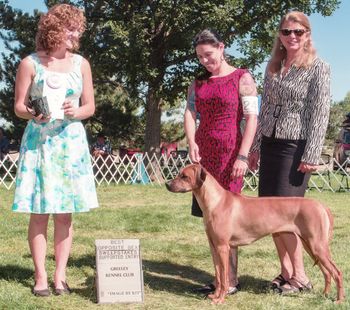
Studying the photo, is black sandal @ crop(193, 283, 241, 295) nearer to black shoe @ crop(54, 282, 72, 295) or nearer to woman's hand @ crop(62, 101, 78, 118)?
black shoe @ crop(54, 282, 72, 295)

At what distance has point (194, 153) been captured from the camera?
397 centimetres

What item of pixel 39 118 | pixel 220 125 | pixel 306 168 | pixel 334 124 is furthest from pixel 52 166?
pixel 334 124

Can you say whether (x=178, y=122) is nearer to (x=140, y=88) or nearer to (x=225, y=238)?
(x=140, y=88)

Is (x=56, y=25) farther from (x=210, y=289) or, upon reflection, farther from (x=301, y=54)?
(x=210, y=289)

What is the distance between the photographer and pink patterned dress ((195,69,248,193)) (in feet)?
12.8

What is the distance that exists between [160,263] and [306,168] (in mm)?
2005

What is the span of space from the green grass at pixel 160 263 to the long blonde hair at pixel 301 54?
1668mm

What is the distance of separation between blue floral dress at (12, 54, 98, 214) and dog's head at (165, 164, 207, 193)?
64 cm

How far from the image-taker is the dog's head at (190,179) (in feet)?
12.5

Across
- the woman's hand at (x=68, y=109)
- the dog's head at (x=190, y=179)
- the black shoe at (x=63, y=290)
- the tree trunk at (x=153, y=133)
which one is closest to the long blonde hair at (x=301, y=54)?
the dog's head at (x=190, y=179)

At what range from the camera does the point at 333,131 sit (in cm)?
4500

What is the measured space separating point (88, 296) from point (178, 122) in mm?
25895

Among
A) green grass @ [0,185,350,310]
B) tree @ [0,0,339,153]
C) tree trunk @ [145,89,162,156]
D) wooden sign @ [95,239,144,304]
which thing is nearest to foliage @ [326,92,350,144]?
tree @ [0,0,339,153]

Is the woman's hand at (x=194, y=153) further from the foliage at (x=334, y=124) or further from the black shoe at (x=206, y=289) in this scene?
the foliage at (x=334, y=124)
